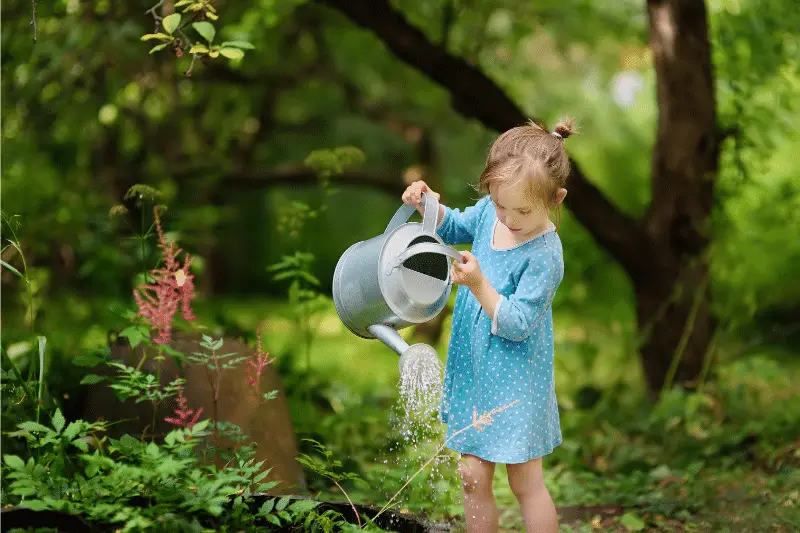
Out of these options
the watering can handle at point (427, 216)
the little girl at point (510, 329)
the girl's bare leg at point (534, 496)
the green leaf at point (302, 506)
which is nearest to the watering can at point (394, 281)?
the watering can handle at point (427, 216)

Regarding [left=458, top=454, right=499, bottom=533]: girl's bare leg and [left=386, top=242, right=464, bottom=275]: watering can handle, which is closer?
[left=386, top=242, right=464, bottom=275]: watering can handle

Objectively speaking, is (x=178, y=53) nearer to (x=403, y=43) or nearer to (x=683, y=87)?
(x=403, y=43)

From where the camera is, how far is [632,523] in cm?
332

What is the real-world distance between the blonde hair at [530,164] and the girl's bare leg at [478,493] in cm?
72

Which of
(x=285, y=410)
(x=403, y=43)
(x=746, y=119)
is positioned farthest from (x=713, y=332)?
(x=285, y=410)

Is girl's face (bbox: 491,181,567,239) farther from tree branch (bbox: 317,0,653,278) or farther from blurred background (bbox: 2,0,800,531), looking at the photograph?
tree branch (bbox: 317,0,653,278)

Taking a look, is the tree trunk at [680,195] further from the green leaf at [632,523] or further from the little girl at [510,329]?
the little girl at [510,329]

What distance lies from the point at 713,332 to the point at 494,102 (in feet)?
5.41

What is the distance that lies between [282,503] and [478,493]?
25.6 inches

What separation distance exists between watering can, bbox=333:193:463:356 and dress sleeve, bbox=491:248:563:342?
0.52ft

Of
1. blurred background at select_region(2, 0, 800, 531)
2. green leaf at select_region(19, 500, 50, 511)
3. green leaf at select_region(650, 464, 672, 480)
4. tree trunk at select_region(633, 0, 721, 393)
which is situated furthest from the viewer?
tree trunk at select_region(633, 0, 721, 393)

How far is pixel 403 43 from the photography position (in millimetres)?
4230

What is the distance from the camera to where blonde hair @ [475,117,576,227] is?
7.88 ft

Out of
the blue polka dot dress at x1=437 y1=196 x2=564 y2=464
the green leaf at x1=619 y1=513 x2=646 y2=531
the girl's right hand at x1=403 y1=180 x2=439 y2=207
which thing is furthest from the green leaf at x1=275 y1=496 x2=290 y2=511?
the green leaf at x1=619 y1=513 x2=646 y2=531
